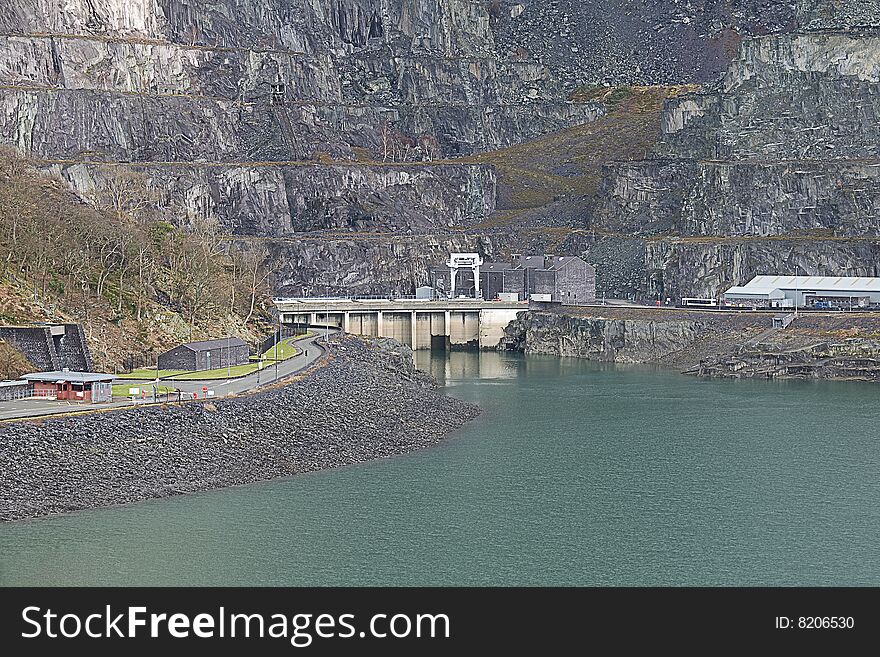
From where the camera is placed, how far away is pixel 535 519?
6103 cm

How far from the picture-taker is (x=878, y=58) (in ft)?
474

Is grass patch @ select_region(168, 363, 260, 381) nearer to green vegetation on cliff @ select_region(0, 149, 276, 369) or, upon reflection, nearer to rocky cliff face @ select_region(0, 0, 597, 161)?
green vegetation on cliff @ select_region(0, 149, 276, 369)

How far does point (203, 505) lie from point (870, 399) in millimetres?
46236

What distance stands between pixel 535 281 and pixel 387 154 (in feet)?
114

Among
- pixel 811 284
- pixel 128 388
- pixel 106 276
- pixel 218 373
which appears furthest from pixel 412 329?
pixel 128 388

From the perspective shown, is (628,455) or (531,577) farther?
(628,455)

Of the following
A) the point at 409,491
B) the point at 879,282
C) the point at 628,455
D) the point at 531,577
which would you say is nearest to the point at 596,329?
the point at 879,282

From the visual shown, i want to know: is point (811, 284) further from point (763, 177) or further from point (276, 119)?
point (276, 119)

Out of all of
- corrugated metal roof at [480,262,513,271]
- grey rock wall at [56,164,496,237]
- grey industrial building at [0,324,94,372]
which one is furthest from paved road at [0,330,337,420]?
grey rock wall at [56,164,496,237]

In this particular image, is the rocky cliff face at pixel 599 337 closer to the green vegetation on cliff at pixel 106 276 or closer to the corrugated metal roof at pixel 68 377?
the green vegetation on cliff at pixel 106 276

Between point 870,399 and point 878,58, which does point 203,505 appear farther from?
point 878,58

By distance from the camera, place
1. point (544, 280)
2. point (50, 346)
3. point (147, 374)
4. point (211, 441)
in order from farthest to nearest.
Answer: point (544, 280), point (147, 374), point (50, 346), point (211, 441)

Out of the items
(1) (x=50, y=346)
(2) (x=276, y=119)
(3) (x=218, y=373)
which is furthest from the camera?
(2) (x=276, y=119)

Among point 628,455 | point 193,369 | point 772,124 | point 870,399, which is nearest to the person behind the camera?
point 628,455
